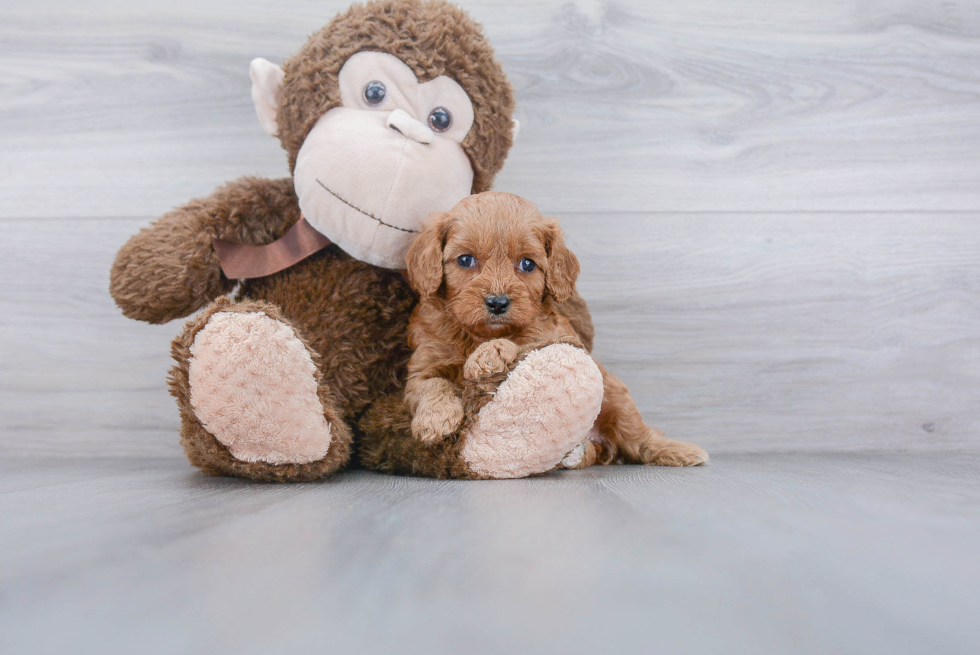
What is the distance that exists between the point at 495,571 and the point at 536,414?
11.7 inches

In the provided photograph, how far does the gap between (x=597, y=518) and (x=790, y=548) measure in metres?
0.15

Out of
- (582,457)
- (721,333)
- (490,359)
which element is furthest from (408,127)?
(721,333)

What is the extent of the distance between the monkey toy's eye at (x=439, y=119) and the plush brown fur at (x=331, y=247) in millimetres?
37

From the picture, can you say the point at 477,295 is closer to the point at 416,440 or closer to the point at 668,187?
the point at 416,440

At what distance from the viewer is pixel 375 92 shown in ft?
2.86

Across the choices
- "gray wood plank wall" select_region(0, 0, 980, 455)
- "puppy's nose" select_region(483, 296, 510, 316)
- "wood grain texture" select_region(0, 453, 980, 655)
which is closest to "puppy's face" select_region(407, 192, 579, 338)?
"puppy's nose" select_region(483, 296, 510, 316)

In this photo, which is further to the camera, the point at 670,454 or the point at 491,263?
the point at 670,454

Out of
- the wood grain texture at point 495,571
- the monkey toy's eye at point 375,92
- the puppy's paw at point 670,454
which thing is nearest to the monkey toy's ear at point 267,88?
the monkey toy's eye at point 375,92

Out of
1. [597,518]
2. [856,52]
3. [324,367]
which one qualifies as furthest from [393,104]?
[856,52]

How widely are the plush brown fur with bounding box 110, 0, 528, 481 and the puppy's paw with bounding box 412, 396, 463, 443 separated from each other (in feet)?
0.40

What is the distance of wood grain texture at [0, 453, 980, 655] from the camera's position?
1.26 feet

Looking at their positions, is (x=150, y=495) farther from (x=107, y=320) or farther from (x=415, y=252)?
(x=107, y=320)

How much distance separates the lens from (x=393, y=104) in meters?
0.88

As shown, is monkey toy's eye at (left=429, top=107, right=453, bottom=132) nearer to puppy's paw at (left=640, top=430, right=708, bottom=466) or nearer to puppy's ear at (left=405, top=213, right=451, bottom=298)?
puppy's ear at (left=405, top=213, right=451, bottom=298)
